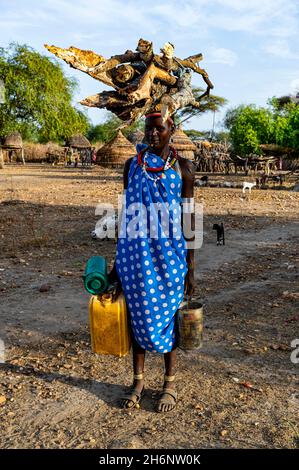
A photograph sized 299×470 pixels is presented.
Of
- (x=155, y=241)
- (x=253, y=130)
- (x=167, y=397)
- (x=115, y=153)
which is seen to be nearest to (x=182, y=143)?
(x=115, y=153)

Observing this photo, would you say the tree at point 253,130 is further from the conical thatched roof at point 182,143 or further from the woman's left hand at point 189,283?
the woman's left hand at point 189,283

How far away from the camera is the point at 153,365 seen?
3254 millimetres

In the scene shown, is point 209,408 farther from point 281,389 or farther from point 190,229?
point 190,229

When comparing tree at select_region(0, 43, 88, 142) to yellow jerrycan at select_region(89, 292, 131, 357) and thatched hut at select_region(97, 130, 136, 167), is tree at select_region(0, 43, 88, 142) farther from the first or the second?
yellow jerrycan at select_region(89, 292, 131, 357)

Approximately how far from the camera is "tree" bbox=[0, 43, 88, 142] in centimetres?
2719

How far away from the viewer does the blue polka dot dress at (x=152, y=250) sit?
2504 millimetres

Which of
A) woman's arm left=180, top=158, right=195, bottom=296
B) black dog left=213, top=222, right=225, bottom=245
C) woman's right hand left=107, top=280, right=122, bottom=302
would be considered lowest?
black dog left=213, top=222, right=225, bottom=245

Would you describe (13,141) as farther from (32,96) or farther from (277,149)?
(277,149)

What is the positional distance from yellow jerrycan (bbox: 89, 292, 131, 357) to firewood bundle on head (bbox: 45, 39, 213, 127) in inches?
63.0

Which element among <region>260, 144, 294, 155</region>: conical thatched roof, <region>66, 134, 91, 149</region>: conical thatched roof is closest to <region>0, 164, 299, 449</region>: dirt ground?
<region>260, 144, 294, 155</region>: conical thatched roof
